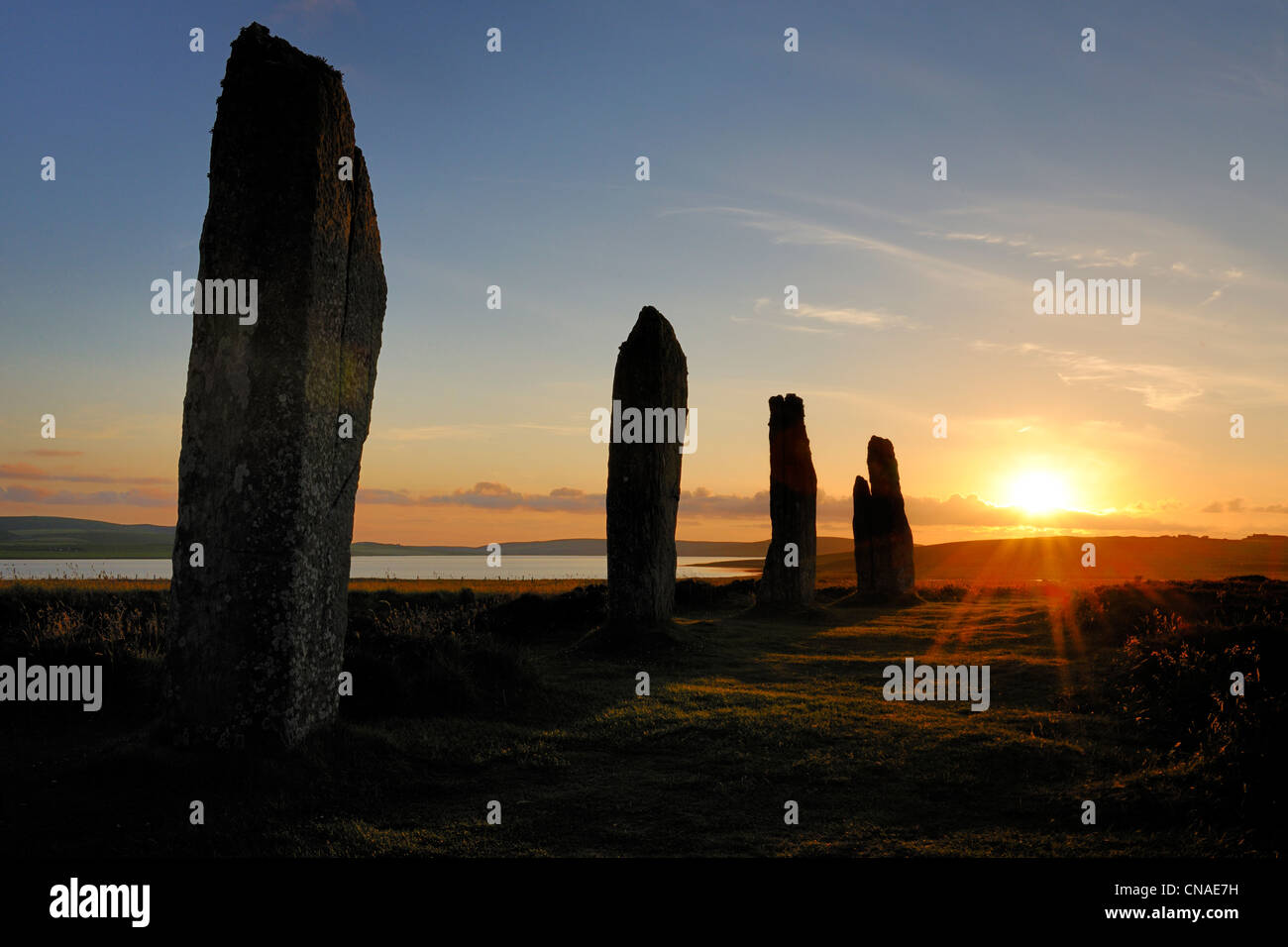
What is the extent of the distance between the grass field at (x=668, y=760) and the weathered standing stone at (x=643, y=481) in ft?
6.49

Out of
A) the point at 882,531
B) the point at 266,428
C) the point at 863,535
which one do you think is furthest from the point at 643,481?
the point at 863,535

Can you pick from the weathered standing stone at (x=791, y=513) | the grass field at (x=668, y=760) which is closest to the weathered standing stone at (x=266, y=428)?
the grass field at (x=668, y=760)

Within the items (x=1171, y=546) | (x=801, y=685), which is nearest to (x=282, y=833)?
(x=801, y=685)

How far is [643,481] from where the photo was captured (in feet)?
59.5

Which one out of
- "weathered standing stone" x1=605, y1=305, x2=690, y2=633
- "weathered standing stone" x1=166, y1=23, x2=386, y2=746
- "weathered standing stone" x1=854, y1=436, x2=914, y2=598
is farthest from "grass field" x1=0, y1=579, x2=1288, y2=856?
"weathered standing stone" x1=854, y1=436, x2=914, y2=598

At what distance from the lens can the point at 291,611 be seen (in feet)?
27.6

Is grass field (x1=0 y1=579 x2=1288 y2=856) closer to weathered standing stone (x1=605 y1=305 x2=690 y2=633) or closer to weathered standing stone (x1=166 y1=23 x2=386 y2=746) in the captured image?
weathered standing stone (x1=166 y1=23 x2=386 y2=746)

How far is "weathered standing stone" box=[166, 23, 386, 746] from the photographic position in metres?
8.27

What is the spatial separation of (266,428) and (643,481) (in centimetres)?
1046

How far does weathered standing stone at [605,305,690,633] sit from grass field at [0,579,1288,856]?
1.98 metres

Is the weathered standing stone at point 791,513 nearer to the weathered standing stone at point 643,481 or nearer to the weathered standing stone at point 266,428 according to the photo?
the weathered standing stone at point 643,481

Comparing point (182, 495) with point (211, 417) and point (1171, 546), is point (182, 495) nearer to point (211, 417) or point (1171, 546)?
point (211, 417)
